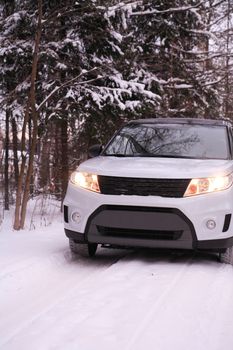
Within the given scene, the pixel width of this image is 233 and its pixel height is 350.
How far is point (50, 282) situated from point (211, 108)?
11966 millimetres

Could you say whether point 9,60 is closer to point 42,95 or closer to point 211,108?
point 42,95

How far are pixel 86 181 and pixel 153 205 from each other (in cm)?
87

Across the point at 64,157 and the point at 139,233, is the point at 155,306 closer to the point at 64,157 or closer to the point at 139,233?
the point at 139,233

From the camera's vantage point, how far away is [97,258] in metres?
6.38

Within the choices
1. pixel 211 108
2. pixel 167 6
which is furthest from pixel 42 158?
pixel 211 108

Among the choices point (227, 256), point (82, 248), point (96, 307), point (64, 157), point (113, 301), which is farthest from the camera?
point (64, 157)

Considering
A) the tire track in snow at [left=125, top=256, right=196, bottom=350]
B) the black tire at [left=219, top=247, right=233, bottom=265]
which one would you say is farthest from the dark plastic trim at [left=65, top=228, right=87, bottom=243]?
the black tire at [left=219, top=247, right=233, bottom=265]

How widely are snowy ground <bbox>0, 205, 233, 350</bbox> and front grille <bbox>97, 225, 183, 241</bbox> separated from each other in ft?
1.03

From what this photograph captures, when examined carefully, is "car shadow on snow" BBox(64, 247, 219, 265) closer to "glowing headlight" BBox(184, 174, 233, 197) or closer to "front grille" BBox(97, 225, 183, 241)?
"front grille" BBox(97, 225, 183, 241)

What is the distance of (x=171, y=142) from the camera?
685 cm

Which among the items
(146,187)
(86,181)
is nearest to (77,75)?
(86,181)

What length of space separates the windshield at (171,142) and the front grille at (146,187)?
3.27ft

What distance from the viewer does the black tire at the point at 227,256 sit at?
A: 5.85m

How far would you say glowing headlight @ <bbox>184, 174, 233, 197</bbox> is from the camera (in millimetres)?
5535
